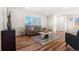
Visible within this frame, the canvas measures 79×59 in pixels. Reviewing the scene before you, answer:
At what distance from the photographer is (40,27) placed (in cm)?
219

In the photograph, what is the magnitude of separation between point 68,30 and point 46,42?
0.59 metres

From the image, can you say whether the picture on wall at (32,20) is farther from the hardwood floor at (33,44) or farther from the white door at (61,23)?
the white door at (61,23)

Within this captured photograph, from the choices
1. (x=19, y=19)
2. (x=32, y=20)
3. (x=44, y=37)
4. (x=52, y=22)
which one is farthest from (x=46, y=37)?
(x=19, y=19)

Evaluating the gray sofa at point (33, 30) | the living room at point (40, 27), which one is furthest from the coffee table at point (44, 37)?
the gray sofa at point (33, 30)

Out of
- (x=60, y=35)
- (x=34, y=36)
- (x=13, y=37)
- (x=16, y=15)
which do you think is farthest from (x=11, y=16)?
(x=60, y=35)

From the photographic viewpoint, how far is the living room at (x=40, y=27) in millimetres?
2047

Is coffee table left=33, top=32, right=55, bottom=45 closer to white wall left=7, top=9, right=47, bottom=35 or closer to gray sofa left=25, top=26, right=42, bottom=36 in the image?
gray sofa left=25, top=26, right=42, bottom=36

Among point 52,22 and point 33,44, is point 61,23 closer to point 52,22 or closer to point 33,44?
point 52,22

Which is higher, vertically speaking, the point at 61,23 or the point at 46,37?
the point at 61,23

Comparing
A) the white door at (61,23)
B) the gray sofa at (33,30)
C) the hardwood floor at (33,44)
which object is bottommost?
the hardwood floor at (33,44)

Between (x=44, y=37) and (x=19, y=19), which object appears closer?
(x=19, y=19)
